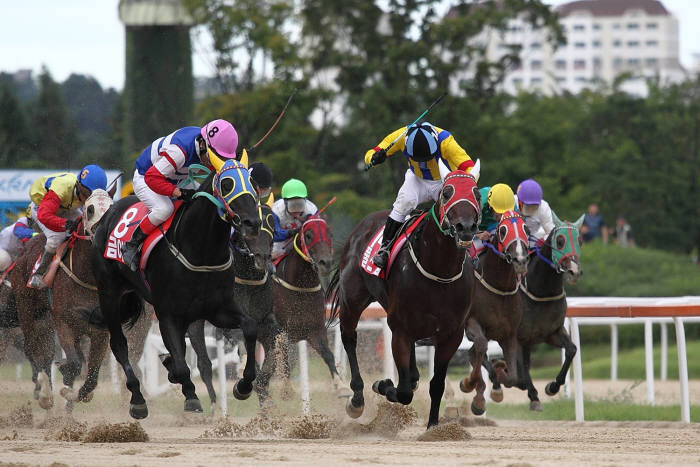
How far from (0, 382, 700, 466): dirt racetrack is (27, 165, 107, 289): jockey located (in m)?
1.34

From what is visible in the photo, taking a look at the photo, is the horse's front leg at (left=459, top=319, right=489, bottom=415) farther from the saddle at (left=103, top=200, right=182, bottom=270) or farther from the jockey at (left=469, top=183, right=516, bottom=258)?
the saddle at (left=103, top=200, right=182, bottom=270)

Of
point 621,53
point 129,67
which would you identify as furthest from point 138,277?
point 621,53

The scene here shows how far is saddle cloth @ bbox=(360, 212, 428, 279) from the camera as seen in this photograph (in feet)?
24.7

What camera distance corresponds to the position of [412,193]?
765 cm

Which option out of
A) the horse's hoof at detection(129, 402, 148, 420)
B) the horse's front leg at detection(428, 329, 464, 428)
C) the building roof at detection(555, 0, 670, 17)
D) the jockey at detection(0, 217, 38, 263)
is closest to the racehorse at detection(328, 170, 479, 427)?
the horse's front leg at detection(428, 329, 464, 428)

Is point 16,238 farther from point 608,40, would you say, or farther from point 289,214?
point 608,40

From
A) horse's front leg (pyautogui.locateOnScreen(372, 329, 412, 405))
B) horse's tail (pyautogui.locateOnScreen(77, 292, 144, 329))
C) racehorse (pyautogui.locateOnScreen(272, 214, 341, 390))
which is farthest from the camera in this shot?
racehorse (pyautogui.locateOnScreen(272, 214, 341, 390))

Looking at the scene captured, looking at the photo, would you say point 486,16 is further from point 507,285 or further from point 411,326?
point 411,326

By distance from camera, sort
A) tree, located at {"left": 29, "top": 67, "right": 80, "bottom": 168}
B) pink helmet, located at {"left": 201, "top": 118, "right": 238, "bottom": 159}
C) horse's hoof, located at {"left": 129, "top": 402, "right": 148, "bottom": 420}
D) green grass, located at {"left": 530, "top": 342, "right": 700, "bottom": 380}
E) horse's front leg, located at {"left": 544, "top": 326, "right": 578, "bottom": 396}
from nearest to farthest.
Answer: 1. pink helmet, located at {"left": 201, "top": 118, "right": 238, "bottom": 159}
2. horse's hoof, located at {"left": 129, "top": 402, "right": 148, "bottom": 420}
3. horse's front leg, located at {"left": 544, "top": 326, "right": 578, "bottom": 396}
4. green grass, located at {"left": 530, "top": 342, "right": 700, "bottom": 380}
5. tree, located at {"left": 29, "top": 67, "right": 80, "bottom": 168}

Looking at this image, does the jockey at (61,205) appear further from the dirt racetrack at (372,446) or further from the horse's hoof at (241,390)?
the horse's hoof at (241,390)

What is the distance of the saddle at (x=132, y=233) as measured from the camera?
23.9 feet

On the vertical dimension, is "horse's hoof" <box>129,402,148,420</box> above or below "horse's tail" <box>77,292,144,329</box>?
below

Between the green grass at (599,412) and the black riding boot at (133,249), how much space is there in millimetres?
4435

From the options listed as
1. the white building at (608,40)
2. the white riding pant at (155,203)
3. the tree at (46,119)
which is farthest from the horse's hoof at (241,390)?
the white building at (608,40)
